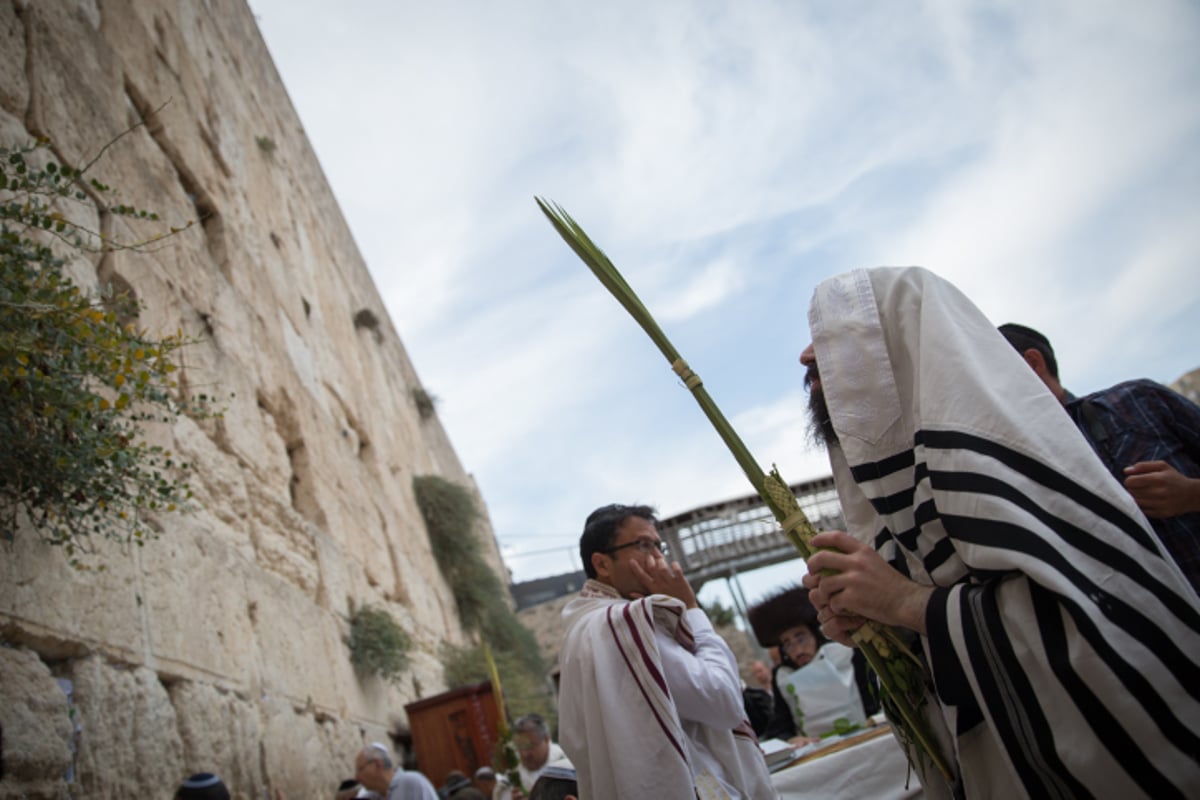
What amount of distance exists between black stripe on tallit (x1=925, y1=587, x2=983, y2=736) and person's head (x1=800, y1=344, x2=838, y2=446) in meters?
0.40

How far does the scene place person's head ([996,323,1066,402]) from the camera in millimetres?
1867

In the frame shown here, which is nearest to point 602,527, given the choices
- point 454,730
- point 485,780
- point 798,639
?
point 798,639

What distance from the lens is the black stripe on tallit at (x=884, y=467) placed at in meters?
1.15

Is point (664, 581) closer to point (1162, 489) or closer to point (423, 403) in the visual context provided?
point (1162, 489)

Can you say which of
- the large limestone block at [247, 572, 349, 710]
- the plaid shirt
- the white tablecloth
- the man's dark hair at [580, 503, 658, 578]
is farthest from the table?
the large limestone block at [247, 572, 349, 710]

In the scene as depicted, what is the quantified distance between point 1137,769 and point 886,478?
1.55ft

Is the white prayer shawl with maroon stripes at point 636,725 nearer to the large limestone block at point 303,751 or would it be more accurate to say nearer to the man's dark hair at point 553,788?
the man's dark hair at point 553,788

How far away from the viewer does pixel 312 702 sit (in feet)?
13.9

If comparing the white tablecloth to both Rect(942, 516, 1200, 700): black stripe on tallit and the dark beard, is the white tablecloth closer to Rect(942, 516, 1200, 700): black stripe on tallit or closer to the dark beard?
the dark beard

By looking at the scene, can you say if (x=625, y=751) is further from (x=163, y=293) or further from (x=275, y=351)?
(x=275, y=351)

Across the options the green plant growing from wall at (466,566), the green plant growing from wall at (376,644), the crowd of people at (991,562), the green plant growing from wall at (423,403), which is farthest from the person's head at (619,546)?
the green plant growing from wall at (423,403)

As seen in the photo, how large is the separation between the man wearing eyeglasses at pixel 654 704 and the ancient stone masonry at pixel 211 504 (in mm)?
1487

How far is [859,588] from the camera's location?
3.59 feet

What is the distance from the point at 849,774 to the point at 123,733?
7.61 feet
